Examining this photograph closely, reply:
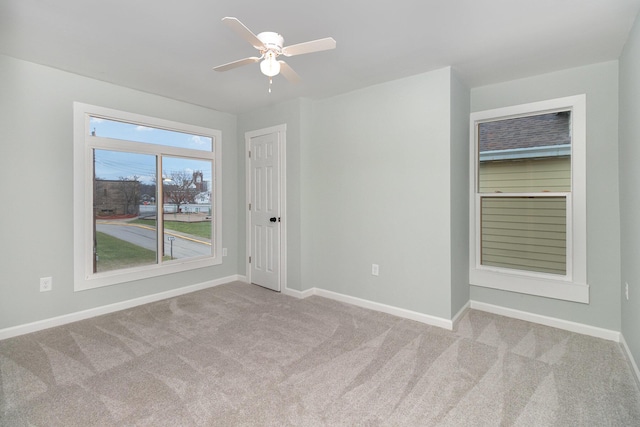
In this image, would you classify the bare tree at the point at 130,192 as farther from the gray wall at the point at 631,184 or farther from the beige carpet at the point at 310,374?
the gray wall at the point at 631,184

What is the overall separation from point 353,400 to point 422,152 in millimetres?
2246

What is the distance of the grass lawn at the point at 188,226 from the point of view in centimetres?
379

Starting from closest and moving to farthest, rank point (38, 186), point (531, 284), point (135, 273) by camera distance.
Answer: point (38, 186) → point (531, 284) → point (135, 273)

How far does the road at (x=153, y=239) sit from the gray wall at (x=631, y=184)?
4.37 meters

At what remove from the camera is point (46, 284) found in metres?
2.96

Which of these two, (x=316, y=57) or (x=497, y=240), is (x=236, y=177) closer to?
(x=316, y=57)

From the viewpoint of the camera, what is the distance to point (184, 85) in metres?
3.38

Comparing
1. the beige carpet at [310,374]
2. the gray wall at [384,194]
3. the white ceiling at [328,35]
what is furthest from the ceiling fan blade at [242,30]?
the beige carpet at [310,374]

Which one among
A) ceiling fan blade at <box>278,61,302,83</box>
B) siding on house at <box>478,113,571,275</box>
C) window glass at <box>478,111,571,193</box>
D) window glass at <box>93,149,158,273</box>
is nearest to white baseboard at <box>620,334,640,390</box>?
siding on house at <box>478,113,571,275</box>

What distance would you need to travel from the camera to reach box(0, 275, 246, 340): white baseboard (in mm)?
2803

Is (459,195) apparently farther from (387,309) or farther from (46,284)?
(46,284)

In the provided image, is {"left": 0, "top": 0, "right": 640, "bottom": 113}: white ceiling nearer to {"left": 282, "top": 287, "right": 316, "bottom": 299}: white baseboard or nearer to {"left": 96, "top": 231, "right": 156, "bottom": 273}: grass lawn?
{"left": 96, "top": 231, "right": 156, "bottom": 273}: grass lawn

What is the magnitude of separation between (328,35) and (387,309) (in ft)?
8.71

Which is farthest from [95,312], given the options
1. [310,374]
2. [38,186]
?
[310,374]
